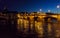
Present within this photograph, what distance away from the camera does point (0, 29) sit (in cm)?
437

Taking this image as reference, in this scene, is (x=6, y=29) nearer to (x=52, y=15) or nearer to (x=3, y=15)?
(x=3, y=15)

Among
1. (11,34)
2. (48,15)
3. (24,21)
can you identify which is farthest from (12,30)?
(48,15)

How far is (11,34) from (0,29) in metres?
0.43

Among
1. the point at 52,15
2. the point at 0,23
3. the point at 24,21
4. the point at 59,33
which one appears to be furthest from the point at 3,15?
the point at 52,15

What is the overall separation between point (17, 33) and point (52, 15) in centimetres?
251

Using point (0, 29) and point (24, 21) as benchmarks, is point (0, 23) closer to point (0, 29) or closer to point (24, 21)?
point (0, 29)

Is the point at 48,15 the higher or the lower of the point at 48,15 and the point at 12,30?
the higher

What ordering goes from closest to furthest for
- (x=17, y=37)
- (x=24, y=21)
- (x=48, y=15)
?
1. (x=17, y=37)
2. (x=24, y=21)
3. (x=48, y=15)

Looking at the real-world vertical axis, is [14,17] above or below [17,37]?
above

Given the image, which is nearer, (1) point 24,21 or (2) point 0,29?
(2) point 0,29

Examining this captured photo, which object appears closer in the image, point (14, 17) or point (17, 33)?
point (17, 33)

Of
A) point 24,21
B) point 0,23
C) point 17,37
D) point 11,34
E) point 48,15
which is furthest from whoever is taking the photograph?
point 48,15

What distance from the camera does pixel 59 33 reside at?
4.51m

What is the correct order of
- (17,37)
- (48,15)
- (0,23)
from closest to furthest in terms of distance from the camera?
(17,37)
(0,23)
(48,15)
